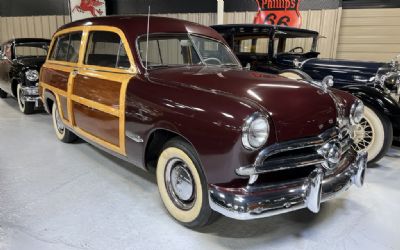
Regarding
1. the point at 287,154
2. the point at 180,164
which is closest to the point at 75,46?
the point at 180,164

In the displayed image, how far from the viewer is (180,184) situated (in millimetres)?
2365

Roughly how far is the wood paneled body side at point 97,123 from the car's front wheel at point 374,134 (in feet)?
8.10

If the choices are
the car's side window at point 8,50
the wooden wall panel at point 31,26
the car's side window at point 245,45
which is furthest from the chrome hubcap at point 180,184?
the wooden wall panel at point 31,26

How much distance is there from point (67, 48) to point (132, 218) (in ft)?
8.03

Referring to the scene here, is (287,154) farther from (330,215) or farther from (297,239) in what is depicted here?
(330,215)

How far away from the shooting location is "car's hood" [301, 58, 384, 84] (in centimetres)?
424

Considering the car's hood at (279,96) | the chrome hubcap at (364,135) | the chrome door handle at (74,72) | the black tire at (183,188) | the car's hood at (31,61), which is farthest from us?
the car's hood at (31,61)

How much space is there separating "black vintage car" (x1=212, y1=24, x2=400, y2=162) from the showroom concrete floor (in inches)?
17.5

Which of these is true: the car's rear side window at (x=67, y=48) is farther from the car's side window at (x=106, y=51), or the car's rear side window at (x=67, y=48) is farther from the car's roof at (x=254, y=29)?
the car's roof at (x=254, y=29)

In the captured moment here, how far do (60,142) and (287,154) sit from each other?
3409mm

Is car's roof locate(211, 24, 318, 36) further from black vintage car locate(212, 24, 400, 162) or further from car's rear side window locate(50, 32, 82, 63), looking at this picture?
car's rear side window locate(50, 32, 82, 63)

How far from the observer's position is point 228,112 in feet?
6.37

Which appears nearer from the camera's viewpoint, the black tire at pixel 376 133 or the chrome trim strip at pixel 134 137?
the chrome trim strip at pixel 134 137

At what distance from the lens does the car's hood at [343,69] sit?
424 centimetres
